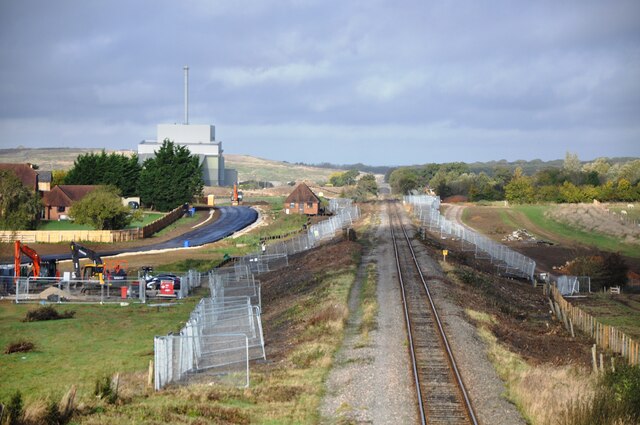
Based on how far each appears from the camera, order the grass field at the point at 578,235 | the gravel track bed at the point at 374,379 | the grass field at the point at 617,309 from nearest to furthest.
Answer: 1. the gravel track bed at the point at 374,379
2. the grass field at the point at 617,309
3. the grass field at the point at 578,235

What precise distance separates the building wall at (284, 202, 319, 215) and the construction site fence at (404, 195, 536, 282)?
44.5ft

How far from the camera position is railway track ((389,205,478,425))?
802 inches

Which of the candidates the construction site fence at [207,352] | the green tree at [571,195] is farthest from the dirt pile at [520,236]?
the construction site fence at [207,352]

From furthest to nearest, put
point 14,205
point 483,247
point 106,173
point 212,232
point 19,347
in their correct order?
point 106,173, point 212,232, point 14,205, point 483,247, point 19,347

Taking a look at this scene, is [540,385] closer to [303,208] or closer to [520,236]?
[520,236]

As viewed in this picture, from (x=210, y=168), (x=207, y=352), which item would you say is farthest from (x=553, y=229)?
(x=210, y=168)

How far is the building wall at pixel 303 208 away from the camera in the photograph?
114 meters

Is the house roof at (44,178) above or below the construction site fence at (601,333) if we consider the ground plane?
above

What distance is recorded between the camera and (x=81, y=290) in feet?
163

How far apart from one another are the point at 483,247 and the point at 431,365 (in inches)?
1966

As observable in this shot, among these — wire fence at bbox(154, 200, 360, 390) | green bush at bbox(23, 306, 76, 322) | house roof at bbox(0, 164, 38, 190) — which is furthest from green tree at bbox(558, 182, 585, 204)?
green bush at bbox(23, 306, 76, 322)

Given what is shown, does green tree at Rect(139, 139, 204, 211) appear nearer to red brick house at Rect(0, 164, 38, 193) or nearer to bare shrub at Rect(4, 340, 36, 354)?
red brick house at Rect(0, 164, 38, 193)

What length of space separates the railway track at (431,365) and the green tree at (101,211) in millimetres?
49203

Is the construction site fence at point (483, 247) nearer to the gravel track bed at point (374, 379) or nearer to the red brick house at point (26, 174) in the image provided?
the gravel track bed at point (374, 379)
